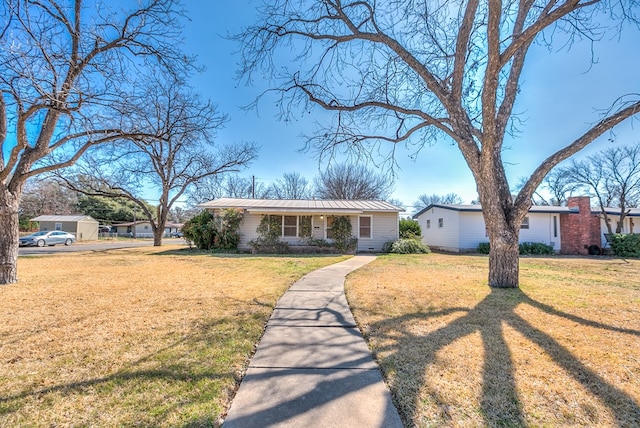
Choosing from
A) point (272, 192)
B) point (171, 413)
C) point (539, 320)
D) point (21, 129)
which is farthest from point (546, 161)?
point (272, 192)

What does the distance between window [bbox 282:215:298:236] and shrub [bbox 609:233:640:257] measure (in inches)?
733

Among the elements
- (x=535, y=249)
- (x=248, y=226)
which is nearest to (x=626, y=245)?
(x=535, y=249)

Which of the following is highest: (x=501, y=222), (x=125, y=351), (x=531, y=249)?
(x=501, y=222)

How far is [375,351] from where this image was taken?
3.01 meters

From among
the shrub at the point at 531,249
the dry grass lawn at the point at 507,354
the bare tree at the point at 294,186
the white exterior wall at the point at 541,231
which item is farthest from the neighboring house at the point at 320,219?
the bare tree at the point at 294,186

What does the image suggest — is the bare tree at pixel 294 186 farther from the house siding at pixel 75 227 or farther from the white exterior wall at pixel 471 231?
the white exterior wall at pixel 471 231

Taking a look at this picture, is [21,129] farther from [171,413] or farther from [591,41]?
[591,41]

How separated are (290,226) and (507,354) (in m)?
14.2

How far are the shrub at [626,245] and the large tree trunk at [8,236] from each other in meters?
26.2

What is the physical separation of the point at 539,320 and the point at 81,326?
6211 mm

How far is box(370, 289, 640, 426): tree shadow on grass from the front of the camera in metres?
2.06

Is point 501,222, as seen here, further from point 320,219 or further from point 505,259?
point 320,219

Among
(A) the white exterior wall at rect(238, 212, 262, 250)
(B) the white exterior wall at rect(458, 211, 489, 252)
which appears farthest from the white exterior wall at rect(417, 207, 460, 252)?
(A) the white exterior wall at rect(238, 212, 262, 250)

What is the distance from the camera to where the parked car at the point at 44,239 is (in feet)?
76.9
